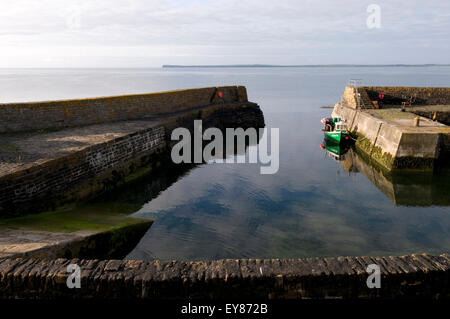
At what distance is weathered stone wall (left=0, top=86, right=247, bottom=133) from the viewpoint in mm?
14539

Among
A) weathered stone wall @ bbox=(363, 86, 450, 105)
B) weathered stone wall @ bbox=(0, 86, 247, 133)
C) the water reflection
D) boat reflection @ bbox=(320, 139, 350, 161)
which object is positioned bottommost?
the water reflection

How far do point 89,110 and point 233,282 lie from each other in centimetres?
1437

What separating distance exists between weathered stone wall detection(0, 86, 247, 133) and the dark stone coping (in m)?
11.1

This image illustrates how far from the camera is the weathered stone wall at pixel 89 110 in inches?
572

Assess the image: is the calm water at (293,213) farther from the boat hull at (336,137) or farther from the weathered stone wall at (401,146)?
the boat hull at (336,137)

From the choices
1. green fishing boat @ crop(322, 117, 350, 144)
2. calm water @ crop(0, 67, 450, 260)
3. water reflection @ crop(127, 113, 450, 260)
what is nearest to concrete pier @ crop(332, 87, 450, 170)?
green fishing boat @ crop(322, 117, 350, 144)

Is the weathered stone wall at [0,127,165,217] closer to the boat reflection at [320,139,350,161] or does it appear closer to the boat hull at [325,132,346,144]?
the boat reflection at [320,139,350,161]

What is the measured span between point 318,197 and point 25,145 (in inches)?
444

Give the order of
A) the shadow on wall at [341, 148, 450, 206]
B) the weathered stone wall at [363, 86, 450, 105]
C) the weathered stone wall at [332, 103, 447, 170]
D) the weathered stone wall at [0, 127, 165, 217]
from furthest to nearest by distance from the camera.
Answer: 1. the weathered stone wall at [363, 86, 450, 105]
2. the weathered stone wall at [332, 103, 447, 170]
3. the shadow on wall at [341, 148, 450, 206]
4. the weathered stone wall at [0, 127, 165, 217]

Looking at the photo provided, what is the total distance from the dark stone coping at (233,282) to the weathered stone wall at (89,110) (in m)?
11.1

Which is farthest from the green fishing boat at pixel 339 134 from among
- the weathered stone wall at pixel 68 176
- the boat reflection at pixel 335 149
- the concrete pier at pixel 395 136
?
the weathered stone wall at pixel 68 176

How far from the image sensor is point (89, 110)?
670 inches
